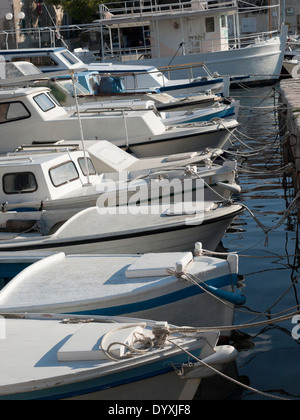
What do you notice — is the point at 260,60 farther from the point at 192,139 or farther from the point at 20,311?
the point at 20,311

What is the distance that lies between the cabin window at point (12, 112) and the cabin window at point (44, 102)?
0.35 m

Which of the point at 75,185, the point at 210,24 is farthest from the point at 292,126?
the point at 210,24

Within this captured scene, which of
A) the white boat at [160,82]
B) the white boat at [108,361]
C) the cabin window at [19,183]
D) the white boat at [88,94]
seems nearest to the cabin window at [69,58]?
the white boat at [160,82]

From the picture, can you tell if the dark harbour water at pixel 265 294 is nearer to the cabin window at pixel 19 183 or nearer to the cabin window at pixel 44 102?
the cabin window at pixel 19 183

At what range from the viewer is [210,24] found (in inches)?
1313

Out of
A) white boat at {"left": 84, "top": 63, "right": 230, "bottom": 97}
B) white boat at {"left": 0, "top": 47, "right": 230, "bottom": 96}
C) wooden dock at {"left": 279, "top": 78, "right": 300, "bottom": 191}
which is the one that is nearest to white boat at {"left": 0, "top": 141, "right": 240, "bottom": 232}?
wooden dock at {"left": 279, "top": 78, "right": 300, "bottom": 191}

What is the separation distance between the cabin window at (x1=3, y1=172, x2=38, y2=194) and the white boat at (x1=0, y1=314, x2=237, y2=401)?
5.19m

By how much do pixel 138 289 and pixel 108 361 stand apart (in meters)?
1.68

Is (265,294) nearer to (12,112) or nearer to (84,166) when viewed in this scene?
(84,166)

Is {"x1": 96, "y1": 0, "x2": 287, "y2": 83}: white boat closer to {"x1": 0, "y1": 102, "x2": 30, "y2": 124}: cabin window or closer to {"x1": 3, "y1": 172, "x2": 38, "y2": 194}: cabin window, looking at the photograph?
{"x1": 0, "y1": 102, "x2": 30, "y2": 124}: cabin window

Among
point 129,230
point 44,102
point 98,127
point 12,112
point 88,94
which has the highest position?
point 44,102

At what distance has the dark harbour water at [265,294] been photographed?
779 centimetres

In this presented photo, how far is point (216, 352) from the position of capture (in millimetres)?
6621

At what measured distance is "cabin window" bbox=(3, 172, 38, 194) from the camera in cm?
1188
